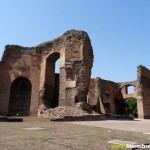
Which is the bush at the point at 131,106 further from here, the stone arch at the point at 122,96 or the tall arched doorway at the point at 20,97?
the tall arched doorway at the point at 20,97

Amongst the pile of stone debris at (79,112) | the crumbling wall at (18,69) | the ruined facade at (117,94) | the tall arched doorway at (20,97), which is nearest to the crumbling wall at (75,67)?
the pile of stone debris at (79,112)

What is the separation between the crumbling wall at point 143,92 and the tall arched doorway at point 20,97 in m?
13.0

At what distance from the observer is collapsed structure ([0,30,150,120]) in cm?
1456

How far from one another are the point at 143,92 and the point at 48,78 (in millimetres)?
12169

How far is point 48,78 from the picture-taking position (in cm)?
1809

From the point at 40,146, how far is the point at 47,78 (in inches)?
602

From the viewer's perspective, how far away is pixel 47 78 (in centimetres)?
1798

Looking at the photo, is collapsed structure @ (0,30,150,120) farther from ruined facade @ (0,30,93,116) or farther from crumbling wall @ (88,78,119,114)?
crumbling wall @ (88,78,119,114)

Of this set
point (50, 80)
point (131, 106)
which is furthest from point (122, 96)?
Answer: point (50, 80)

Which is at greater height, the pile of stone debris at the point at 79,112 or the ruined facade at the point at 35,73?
the ruined facade at the point at 35,73

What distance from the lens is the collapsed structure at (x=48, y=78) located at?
47.8ft

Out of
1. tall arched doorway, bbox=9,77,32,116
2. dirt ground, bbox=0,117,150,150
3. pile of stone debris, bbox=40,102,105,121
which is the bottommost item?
dirt ground, bbox=0,117,150,150

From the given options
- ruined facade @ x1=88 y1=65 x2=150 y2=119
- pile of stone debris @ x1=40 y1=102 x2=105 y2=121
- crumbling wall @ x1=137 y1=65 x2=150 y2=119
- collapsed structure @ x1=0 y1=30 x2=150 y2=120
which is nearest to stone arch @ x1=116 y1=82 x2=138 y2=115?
ruined facade @ x1=88 y1=65 x2=150 y2=119

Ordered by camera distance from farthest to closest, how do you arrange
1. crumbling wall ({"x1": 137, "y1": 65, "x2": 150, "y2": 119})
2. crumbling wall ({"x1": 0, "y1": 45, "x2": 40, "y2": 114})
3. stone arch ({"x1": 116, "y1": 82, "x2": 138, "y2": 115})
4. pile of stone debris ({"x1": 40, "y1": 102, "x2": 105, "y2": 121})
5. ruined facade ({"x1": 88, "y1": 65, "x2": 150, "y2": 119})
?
stone arch ({"x1": 116, "y1": 82, "x2": 138, "y2": 115}), ruined facade ({"x1": 88, "y1": 65, "x2": 150, "y2": 119}), crumbling wall ({"x1": 137, "y1": 65, "x2": 150, "y2": 119}), crumbling wall ({"x1": 0, "y1": 45, "x2": 40, "y2": 114}), pile of stone debris ({"x1": 40, "y1": 102, "x2": 105, "y2": 121})
